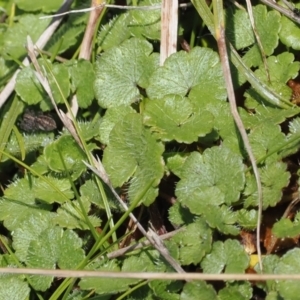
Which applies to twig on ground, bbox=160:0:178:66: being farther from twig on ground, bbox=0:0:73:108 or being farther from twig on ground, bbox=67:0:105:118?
twig on ground, bbox=0:0:73:108

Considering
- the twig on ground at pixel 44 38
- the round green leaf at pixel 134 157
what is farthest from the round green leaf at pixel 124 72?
the twig on ground at pixel 44 38

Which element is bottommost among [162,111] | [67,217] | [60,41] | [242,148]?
[67,217]

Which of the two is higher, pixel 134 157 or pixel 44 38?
pixel 44 38

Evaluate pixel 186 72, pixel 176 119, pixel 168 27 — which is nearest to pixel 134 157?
pixel 176 119

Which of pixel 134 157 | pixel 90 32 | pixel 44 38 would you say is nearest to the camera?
pixel 134 157

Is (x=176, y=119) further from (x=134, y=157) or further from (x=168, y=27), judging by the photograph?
(x=168, y=27)

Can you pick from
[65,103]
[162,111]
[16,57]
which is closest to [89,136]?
[65,103]

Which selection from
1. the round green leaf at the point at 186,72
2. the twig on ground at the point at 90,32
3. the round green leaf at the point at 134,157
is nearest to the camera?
the round green leaf at the point at 134,157

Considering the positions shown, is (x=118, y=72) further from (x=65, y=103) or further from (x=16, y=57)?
(x=16, y=57)

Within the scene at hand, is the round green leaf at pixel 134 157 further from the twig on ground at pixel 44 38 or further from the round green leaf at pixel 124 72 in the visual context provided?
the twig on ground at pixel 44 38

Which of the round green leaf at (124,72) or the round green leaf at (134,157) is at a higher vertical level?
the round green leaf at (124,72)

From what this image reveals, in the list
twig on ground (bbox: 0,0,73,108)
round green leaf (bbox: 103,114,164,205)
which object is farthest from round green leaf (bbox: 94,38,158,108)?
twig on ground (bbox: 0,0,73,108)
